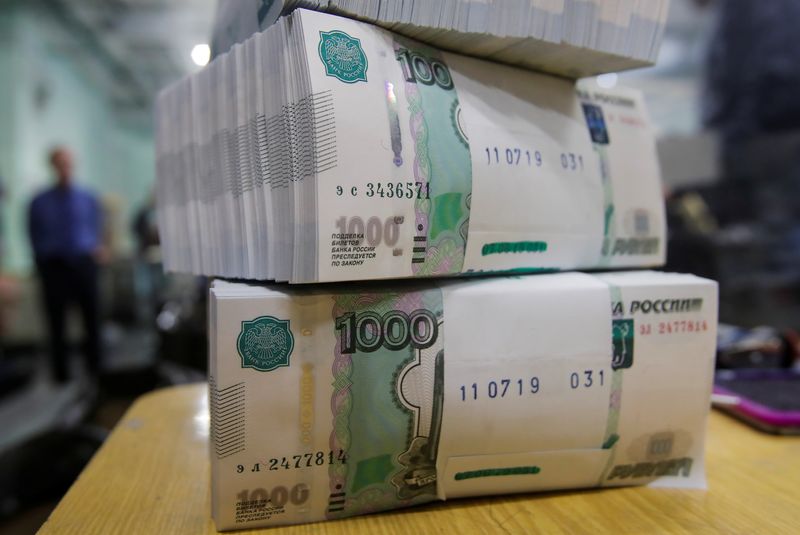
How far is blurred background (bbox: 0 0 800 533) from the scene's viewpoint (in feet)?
5.40

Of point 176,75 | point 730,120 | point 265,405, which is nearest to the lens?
point 265,405

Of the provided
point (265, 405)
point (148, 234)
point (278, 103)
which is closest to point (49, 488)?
point (265, 405)

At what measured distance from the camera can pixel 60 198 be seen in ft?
8.96

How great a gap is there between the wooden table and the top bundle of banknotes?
0.73ft

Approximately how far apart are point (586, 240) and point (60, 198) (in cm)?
286

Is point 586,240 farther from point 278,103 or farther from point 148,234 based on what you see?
point 148,234

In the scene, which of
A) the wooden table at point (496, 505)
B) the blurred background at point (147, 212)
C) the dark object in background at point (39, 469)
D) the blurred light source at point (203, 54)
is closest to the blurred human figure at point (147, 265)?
the blurred background at point (147, 212)

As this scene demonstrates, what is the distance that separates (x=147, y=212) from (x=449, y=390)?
14.6 feet

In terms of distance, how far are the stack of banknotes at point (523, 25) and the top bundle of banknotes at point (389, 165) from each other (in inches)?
0.6

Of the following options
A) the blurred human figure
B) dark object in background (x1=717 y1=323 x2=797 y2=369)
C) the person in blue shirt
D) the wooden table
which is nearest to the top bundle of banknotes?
the wooden table

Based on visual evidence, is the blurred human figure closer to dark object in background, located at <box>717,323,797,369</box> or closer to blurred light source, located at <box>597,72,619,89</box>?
blurred light source, located at <box>597,72,619,89</box>

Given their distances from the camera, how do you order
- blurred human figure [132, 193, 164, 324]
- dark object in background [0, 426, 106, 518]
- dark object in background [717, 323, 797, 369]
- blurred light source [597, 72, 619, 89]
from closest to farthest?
blurred light source [597, 72, 619, 89], dark object in background [717, 323, 797, 369], dark object in background [0, 426, 106, 518], blurred human figure [132, 193, 164, 324]

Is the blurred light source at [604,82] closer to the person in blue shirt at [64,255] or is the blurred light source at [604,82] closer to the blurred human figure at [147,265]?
the person in blue shirt at [64,255]

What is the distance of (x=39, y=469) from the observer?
5.32 feet
